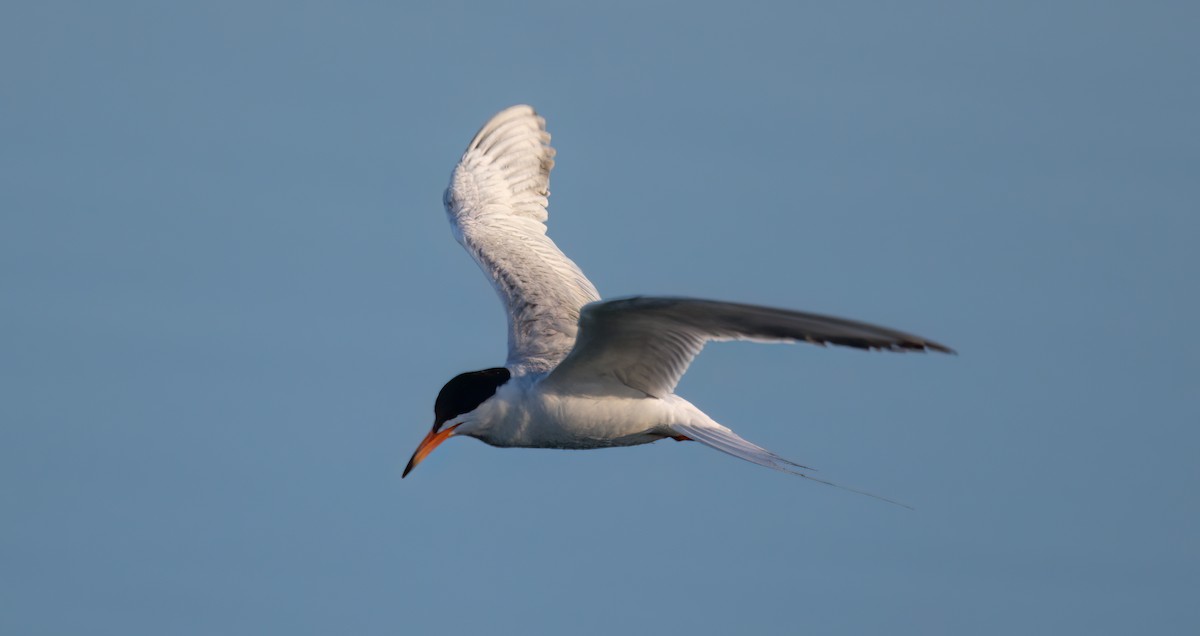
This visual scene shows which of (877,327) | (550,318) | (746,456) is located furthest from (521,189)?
(877,327)

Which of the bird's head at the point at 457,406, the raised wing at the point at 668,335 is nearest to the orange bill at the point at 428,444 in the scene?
the bird's head at the point at 457,406

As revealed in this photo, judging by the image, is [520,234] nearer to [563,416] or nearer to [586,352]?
[563,416]

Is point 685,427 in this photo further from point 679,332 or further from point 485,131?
point 485,131

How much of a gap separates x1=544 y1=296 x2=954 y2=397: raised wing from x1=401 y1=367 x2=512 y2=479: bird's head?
40cm

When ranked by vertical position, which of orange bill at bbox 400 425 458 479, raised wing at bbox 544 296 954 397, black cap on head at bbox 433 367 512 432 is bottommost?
orange bill at bbox 400 425 458 479

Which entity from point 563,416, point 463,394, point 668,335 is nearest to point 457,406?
point 463,394

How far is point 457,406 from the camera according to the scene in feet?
30.1

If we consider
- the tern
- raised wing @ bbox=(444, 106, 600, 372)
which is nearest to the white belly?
the tern

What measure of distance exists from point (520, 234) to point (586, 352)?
3.58 metres

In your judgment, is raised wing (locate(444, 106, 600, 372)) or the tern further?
raised wing (locate(444, 106, 600, 372))

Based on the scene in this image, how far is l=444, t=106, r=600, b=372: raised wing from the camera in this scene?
1039cm

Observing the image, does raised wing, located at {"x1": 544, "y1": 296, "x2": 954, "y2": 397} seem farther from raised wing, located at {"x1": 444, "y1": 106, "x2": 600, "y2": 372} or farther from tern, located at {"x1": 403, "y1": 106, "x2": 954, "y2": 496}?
raised wing, located at {"x1": 444, "y1": 106, "x2": 600, "y2": 372}

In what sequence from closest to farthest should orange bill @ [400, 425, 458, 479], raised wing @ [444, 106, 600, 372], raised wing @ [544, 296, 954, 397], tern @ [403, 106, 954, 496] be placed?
raised wing @ [544, 296, 954, 397], tern @ [403, 106, 954, 496], orange bill @ [400, 425, 458, 479], raised wing @ [444, 106, 600, 372]

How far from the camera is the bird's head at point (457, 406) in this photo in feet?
29.9
